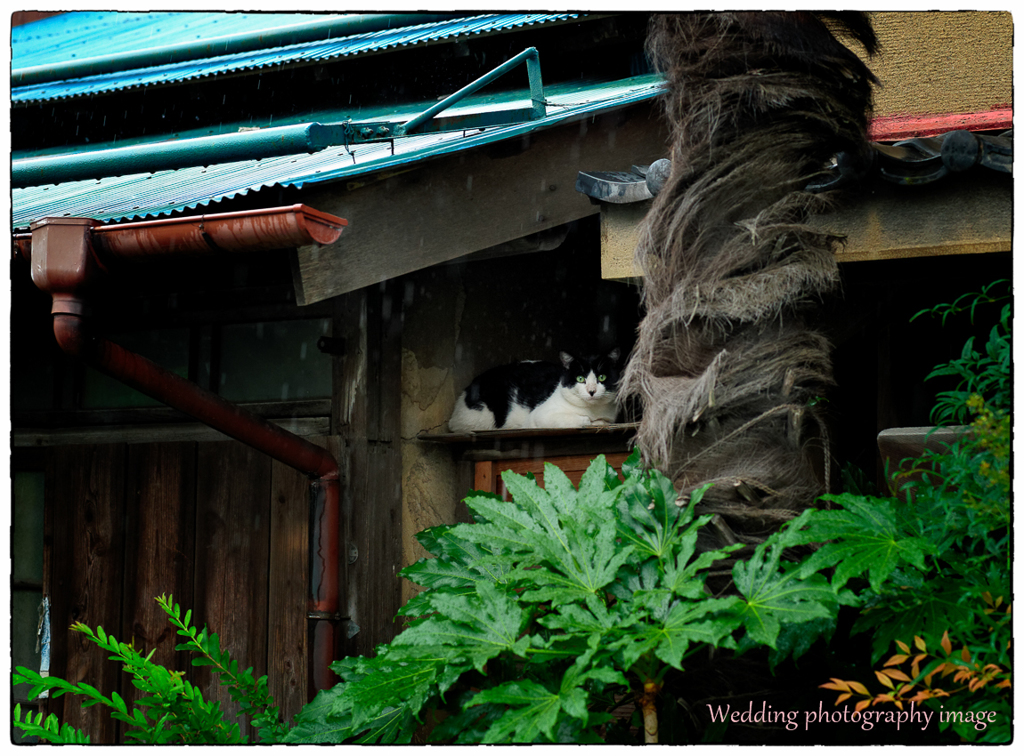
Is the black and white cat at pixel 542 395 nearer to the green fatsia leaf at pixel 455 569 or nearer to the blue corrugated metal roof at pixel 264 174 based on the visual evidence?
the blue corrugated metal roof at pixel 264 174

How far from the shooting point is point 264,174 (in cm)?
356

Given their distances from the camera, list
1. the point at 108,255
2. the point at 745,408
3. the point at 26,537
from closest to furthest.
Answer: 1. the point at 745,408
2. the point at 108,255
3. the point at 26,537

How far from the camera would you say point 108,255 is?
109 inches

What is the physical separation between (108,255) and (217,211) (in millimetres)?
366

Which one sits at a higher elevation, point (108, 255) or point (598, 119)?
point (598, 119)

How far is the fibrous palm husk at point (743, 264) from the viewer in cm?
210

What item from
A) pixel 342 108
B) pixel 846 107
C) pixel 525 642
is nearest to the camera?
pixel 525 642

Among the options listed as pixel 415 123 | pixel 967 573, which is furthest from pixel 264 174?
pixel 967 573

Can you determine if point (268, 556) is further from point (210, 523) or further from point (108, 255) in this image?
point (108, 255)

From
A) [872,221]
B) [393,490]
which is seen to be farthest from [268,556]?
[872,221]

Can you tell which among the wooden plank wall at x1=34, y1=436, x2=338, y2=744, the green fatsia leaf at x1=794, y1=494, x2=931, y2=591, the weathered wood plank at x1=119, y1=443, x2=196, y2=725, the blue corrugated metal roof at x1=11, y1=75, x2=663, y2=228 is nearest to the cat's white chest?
the wooden plank wall at x1=34, y1=436, x2=338, y2=744

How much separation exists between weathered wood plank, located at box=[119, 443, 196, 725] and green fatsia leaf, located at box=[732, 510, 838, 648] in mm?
Result: 2792

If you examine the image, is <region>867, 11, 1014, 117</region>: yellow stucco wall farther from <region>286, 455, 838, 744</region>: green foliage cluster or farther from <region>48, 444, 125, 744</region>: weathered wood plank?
<region>48, 444, 125, 744</region>: weathered wood plank

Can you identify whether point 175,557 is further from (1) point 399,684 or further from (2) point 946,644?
(2) point 946,644
